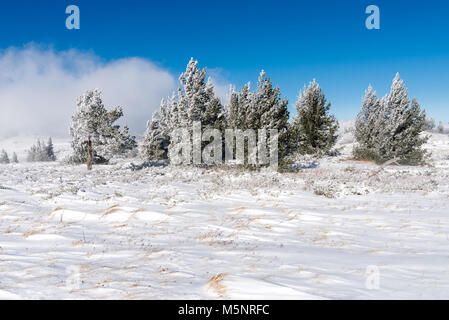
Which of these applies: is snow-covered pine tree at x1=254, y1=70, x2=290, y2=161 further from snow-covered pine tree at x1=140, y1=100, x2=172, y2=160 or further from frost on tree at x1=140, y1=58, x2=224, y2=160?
snow-covered pine tree at x1=140, y1=100, x2=172, y2=160

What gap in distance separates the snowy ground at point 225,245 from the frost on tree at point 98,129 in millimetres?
12644

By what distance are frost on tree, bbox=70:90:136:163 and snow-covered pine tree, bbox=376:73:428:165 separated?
81.9 ft

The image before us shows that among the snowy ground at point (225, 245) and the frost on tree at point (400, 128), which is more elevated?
the frost on tree at point (400, 128)

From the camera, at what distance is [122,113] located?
24594mm

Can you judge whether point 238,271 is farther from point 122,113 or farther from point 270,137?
point 122,113

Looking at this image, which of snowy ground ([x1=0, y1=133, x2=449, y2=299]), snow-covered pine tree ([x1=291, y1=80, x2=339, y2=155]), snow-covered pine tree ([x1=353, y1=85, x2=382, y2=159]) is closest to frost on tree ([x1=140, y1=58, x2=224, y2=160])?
snow-covered pine tree ([x1=291, y1=80, x2=339, y2=155])

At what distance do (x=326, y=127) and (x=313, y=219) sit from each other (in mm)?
22542

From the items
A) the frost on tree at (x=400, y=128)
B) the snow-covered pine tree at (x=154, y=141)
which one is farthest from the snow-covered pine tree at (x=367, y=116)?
the snow-covered pine tree at (x=154, y=141)

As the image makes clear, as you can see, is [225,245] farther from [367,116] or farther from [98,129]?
[367,116]

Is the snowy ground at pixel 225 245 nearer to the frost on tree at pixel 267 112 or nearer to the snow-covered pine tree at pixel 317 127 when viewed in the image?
the frost on tree at pixel 267 112

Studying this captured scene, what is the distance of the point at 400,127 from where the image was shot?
24.8 m

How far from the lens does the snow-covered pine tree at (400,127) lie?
24.4m

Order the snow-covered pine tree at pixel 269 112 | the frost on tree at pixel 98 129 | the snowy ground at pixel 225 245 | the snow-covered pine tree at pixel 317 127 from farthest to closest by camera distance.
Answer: the snow-covered pine tree at pixel 317 127 < the frost on tree at pixel 98 129 < the snow-covered pine tree at pixel 269 112 < the snowy ground at pixel 225 245
